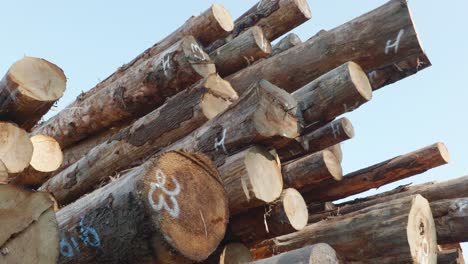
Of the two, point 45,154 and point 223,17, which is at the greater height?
point 223,17

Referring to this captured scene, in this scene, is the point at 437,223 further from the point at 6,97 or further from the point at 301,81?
the point at 6,97

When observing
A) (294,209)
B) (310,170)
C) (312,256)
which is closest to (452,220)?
(310,170)

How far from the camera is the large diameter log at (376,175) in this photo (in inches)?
245

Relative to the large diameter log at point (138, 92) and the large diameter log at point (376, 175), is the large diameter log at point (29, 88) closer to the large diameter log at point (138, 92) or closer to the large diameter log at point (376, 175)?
the large diameter log at point (138, 92)

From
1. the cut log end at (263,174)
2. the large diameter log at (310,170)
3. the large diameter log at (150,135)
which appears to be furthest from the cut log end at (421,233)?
the large diameter log at (150,135)

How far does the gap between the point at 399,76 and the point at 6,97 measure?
3.34m

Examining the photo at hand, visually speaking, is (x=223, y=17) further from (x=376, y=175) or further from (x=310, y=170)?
(x=376, y=175)

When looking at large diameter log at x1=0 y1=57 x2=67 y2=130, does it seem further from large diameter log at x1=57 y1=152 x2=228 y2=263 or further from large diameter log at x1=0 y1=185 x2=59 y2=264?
large diameter log at x1=0 y1=185 x2=59 y2=264

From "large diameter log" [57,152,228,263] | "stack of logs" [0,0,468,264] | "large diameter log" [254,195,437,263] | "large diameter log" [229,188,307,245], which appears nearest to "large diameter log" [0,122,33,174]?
"stack of logs" [0,0,468,264]

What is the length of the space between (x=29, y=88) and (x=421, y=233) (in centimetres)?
304

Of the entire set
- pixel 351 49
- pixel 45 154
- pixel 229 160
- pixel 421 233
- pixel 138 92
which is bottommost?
pixel 421 233

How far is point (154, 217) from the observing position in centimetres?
312

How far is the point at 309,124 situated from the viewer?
15.4 ft

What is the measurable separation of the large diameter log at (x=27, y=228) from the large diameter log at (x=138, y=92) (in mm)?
2933
